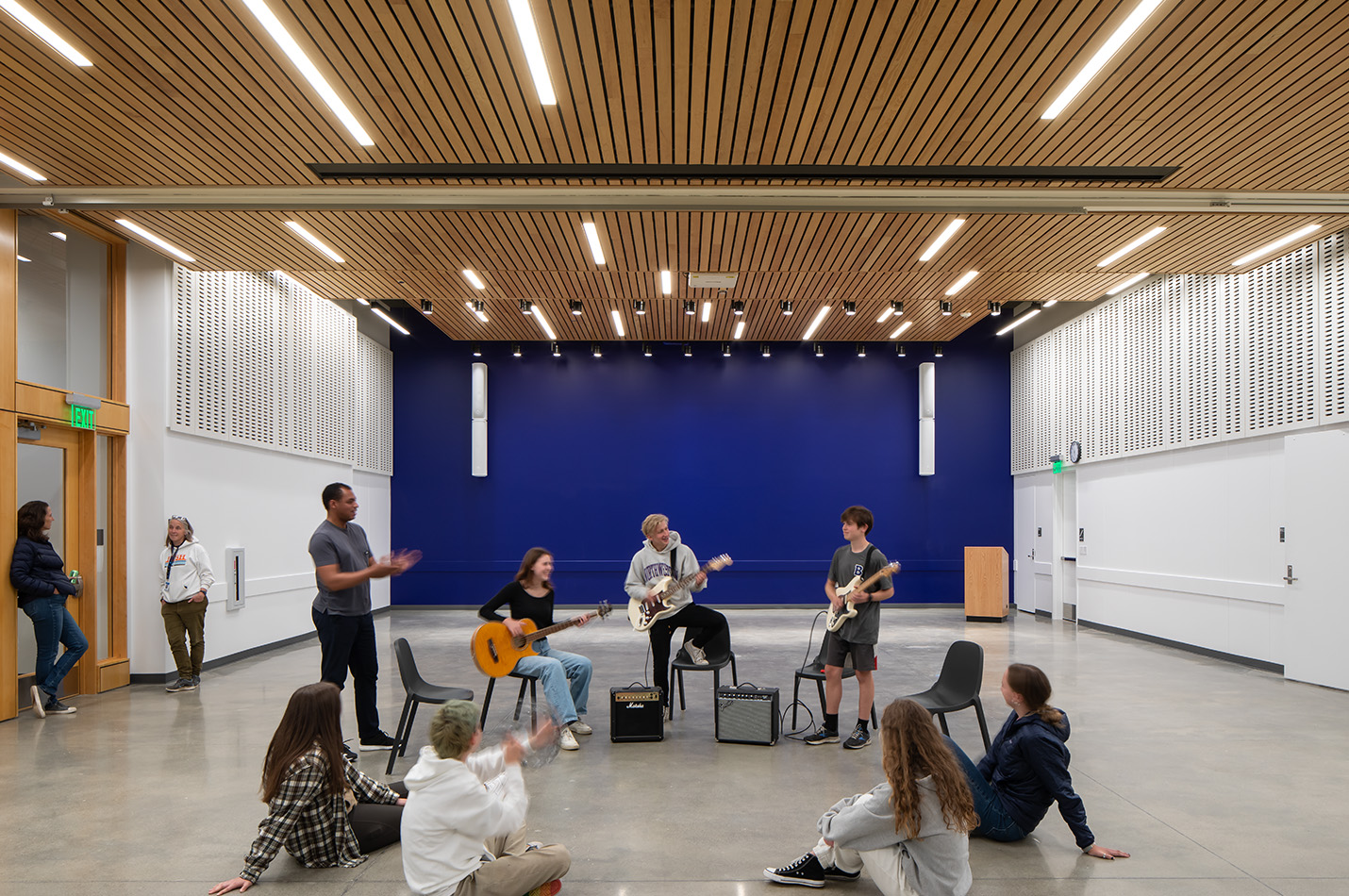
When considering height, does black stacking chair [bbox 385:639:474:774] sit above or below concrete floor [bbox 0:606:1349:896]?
above

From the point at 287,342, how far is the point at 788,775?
28.5 ft

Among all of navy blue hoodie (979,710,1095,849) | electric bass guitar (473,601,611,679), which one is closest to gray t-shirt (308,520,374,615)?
electric bass guitar (473,601,611,679)

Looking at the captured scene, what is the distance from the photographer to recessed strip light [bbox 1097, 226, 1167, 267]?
26.2 ft

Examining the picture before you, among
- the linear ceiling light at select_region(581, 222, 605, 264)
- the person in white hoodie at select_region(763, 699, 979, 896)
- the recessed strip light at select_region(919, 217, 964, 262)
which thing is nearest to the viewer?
the person in white hoodie at select_region(763, 699, 979, 896)

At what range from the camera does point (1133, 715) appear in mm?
6594

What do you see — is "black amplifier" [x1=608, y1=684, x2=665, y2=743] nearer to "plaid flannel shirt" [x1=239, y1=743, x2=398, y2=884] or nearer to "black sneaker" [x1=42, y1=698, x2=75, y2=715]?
"plaid flannel shirt" [x1=239, y1=743, x2=398, y2=884]

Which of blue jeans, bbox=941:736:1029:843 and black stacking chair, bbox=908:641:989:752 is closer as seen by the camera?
blue jeans, bbox=941:736:1029:843

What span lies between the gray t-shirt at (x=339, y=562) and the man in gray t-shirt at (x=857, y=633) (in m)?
2.93

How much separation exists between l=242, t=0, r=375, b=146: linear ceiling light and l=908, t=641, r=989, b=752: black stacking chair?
198 inches

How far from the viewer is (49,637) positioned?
6602 mm

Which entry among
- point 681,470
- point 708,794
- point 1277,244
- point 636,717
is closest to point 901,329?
point 681,470

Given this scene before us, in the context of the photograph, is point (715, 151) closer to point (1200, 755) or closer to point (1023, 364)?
point (1200, 755)

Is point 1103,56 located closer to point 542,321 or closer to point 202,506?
point 202,506

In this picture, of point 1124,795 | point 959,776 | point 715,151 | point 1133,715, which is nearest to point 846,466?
point 1133,715
